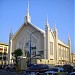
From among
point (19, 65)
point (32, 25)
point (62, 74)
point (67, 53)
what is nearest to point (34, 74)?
point (62, 74)

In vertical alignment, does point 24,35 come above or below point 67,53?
above

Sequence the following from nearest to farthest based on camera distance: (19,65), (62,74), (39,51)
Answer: (62,74), (19,65), (39,51)

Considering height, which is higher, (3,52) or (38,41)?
(38,41)

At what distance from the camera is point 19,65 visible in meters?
59.4

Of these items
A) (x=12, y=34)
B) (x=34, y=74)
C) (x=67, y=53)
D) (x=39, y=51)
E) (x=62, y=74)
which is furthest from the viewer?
(x=67, y=53)

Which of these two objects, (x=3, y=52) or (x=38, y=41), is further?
(x=3, y=52)

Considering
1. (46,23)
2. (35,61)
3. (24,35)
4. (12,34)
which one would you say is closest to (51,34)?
(46,23)

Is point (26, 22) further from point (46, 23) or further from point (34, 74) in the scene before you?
point (34, 74)

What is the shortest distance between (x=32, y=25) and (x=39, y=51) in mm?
11887

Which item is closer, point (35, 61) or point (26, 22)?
point (35, 61)

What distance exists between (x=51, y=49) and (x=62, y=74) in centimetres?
6334

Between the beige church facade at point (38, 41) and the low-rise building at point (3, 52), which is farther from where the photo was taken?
the low-rise building at point (3, 52)

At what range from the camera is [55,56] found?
89938mm

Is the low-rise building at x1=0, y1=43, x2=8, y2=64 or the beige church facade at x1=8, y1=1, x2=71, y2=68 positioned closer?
the beige church facade at x1=8, y1=1, x2=71, y2=68
